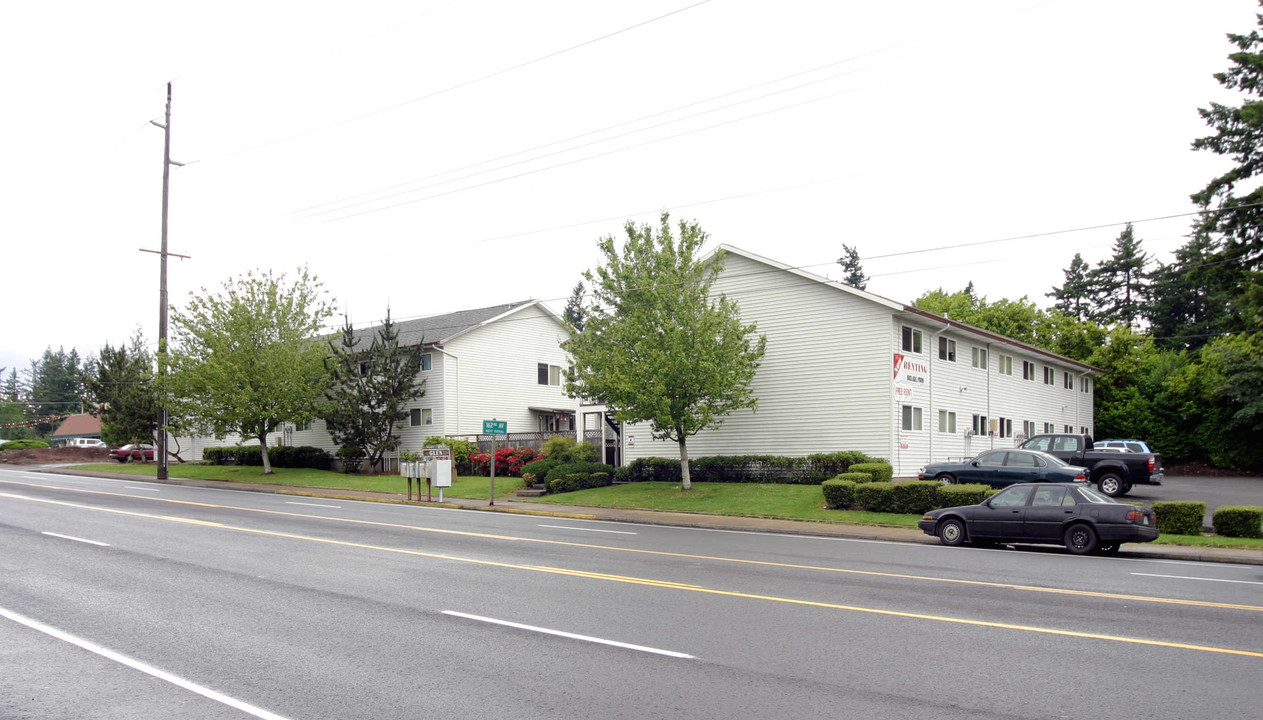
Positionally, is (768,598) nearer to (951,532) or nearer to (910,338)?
(951,532)

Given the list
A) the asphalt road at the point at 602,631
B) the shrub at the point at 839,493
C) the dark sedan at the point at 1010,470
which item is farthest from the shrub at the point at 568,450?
the asphalt road at the point at 602,631

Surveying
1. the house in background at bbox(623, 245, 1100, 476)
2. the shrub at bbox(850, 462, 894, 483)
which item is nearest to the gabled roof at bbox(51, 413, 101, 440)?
the house in background at bbox(623, 245, 1100, 476)

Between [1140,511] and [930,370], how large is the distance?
15.5 meters

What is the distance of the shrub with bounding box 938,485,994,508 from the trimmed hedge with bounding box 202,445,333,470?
32764 mm

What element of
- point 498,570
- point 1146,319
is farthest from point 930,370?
point 1146,319

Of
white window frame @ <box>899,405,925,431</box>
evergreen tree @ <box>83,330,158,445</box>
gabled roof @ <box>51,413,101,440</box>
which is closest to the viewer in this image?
white window frame @ <box>899,405,925,431</box>

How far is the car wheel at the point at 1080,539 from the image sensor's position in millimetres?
16391

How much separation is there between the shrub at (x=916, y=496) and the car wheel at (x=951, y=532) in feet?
12.5

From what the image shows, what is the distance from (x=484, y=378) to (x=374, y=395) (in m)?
6.59

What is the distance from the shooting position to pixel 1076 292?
8181cm

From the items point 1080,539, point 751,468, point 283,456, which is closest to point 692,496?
point 751,468

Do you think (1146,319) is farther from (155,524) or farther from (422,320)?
(155,524)

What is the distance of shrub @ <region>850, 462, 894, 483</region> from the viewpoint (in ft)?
84.7

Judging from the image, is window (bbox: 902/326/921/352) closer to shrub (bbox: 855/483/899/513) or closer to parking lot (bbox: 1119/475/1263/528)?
parking lot (bbox: 1119/475/1263/528)
